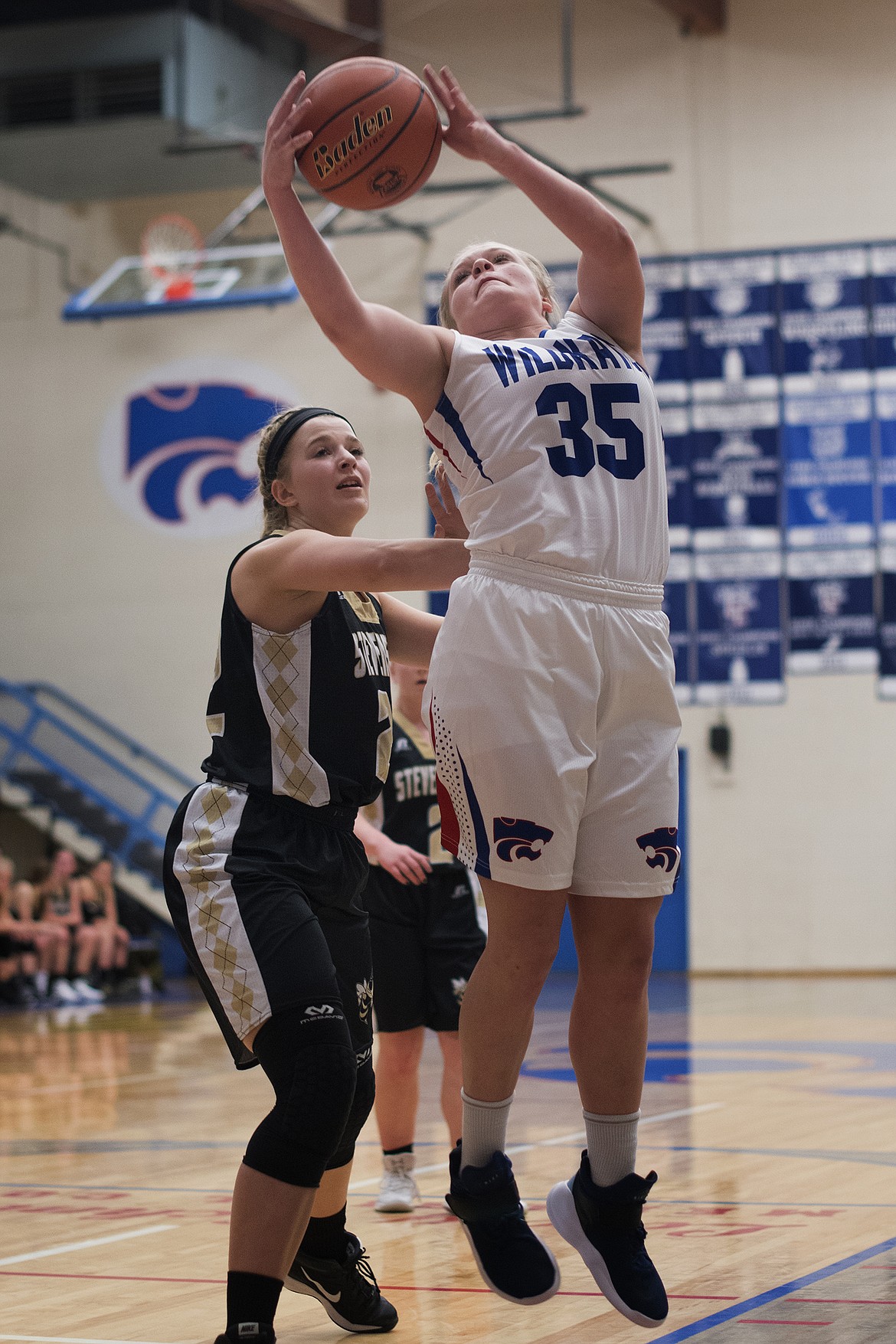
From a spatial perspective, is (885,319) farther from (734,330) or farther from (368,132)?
(368,132)

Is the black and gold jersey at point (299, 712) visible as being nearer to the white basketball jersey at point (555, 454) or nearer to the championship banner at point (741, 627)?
the white basketball jersey at point (555, 454)

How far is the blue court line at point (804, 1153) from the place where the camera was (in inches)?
214

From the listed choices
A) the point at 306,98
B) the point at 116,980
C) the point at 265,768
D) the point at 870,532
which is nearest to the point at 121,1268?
the point at 265,768

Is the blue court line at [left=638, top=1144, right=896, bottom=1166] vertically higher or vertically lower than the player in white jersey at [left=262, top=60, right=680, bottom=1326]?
lower

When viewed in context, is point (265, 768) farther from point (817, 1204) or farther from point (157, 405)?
point (157, 405)

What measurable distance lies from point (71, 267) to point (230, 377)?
225 centimetres

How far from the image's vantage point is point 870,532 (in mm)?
15312

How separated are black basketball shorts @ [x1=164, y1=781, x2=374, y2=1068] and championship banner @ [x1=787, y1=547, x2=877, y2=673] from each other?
12434 millimetres

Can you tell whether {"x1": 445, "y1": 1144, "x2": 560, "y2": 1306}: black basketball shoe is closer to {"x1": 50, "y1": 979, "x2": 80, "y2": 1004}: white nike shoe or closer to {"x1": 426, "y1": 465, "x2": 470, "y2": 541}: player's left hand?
{"x1": 426, "y1": 465, "x2": 470, "y2": 541}: player's left hand

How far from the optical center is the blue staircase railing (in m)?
16.0

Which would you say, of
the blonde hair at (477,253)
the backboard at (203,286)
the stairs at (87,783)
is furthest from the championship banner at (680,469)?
the blonde hair at (477,253)

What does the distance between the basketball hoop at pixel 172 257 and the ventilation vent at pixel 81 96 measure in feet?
4.01

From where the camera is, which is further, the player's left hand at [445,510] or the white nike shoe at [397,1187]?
the white nike shoe at [397,1187]

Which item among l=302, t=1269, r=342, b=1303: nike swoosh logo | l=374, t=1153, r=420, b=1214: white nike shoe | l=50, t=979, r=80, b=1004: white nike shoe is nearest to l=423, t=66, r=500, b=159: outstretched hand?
l=302, t=1269, r=342, b=1303: nike swoosh logo
